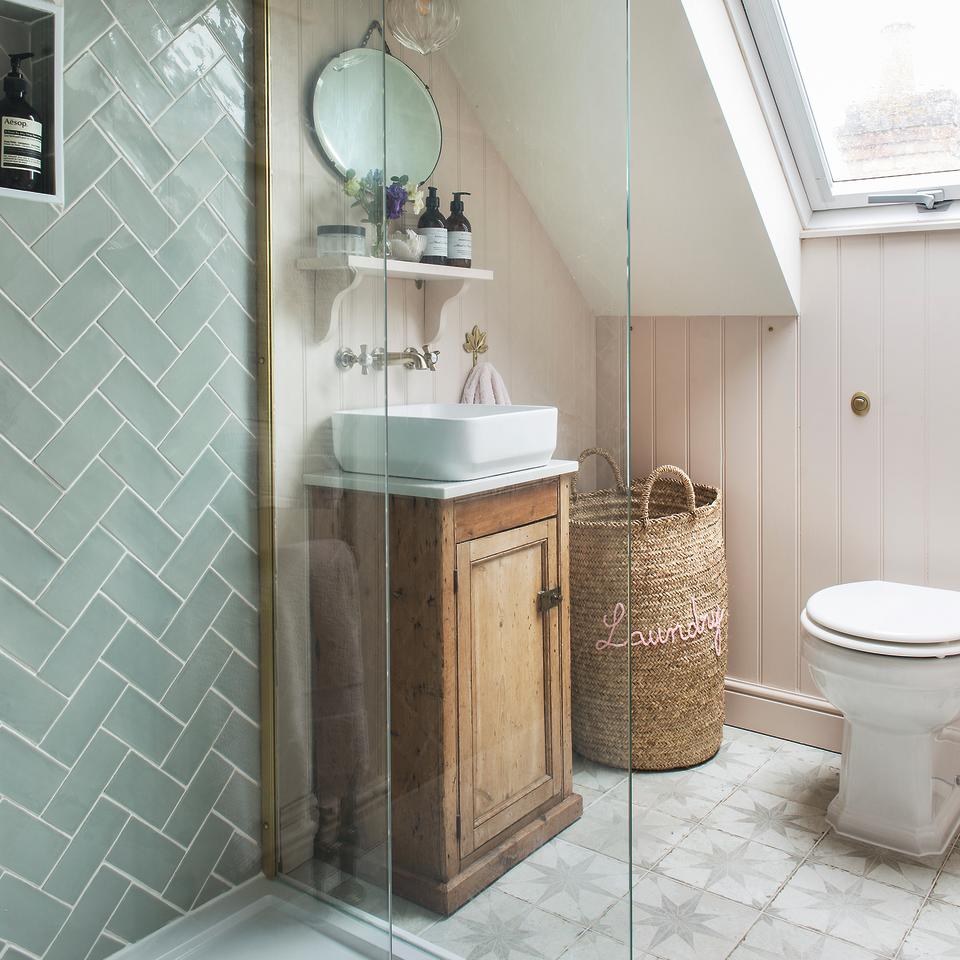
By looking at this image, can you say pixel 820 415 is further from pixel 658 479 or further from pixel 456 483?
pixel 456 483

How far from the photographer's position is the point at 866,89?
2.34m

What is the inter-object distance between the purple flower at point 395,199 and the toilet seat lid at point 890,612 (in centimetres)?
138

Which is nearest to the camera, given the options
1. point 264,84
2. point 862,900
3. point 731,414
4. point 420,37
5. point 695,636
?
point 420,37

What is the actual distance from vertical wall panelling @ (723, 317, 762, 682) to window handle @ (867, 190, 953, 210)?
1.50 ft

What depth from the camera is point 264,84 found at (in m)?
1.65

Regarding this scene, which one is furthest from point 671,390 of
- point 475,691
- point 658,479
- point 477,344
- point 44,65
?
point 44,65

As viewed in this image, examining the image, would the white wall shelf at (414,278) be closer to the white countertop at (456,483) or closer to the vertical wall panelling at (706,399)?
the white countertop at (456,483)

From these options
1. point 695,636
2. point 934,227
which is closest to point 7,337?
point 695,636

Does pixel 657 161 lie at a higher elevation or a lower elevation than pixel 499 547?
higher

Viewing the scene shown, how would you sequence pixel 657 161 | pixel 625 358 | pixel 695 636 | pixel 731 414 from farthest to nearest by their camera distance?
1. pixel 731 414
2. pixel 695 636
3. pixel 657 161
4. pixel 625 358

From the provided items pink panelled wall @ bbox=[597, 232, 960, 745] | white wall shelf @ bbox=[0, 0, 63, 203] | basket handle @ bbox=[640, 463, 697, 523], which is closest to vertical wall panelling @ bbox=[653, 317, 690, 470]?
pink panelled wall @ bbox=[597, 232, 960, 745]

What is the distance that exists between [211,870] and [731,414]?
6.02 feet

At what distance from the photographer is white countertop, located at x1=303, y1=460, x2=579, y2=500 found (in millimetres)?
1373

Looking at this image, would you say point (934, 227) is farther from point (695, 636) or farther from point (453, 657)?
point (453, 657)
